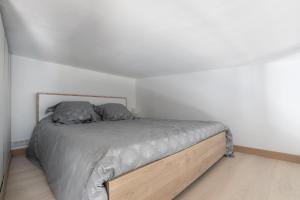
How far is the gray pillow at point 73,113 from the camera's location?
2371 millimetres

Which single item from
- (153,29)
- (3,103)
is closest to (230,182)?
(153,29)

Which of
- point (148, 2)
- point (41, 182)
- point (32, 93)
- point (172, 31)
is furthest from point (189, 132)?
point (32, 93)

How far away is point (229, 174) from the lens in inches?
77.5

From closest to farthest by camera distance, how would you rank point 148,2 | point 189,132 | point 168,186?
point 148,2
point 168,186
point 189,132

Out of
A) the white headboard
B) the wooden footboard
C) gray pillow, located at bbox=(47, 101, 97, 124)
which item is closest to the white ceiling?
the white headboard

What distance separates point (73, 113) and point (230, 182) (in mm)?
2350

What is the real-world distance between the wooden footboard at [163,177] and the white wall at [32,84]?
2501mm

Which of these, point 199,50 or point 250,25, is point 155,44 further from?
point 250,25

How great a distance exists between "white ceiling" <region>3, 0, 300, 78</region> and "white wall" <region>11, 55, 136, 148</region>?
0.29 meters

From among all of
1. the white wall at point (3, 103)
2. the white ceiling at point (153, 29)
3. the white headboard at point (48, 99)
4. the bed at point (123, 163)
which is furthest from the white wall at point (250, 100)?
the white wall at point (3, 103)

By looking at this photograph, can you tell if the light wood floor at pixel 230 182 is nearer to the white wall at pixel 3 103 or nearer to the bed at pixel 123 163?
the bed at pixel 123 163

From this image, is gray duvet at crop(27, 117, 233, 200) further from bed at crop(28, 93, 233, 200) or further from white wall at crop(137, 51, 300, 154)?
white wall at crop(137, 51, 300, 154)

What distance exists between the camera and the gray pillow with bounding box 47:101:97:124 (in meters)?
2.37

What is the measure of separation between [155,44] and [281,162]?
2565 mm
